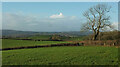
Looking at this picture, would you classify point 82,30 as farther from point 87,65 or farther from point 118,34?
point 87,65

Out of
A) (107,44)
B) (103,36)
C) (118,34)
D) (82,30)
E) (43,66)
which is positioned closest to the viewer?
(43,66)

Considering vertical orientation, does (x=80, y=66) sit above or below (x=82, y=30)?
below

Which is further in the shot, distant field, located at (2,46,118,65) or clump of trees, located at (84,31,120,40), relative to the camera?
clump of trees, located at (84,31,120,40)

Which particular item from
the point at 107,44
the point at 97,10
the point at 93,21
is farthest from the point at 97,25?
the point at 107,44

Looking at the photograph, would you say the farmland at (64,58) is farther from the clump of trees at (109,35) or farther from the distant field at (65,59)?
the clump of trees at (109,35)

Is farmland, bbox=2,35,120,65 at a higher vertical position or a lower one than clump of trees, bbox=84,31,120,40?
lower

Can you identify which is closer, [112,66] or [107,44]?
[112,66]

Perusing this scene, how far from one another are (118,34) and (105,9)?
12174 millimetres

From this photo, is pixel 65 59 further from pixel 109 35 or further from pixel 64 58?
pixel 109 35

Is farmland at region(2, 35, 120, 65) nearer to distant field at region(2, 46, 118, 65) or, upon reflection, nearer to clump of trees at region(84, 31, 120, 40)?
distant field at region(2, 46, 118, 65)

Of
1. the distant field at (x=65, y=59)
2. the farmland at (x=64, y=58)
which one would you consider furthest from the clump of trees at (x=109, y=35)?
the distant field at (x=65, y=59)

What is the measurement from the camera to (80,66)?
1077 cm

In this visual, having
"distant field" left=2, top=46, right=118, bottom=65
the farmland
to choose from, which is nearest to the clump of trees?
the farmland

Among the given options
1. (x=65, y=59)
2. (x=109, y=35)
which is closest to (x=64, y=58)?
(x=65, y=59)
